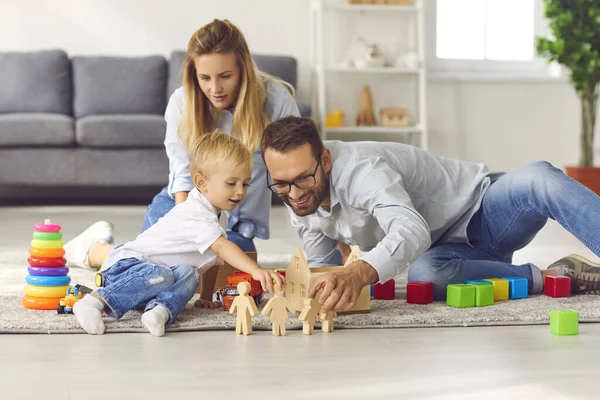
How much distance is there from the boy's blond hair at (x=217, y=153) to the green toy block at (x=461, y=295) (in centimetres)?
57

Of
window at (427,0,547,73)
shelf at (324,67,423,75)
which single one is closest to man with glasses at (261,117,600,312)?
shelf at (324,67,423,75)

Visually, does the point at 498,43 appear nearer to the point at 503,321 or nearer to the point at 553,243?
the point at 553,243

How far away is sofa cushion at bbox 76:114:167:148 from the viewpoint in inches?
181

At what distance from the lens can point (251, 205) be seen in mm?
2531

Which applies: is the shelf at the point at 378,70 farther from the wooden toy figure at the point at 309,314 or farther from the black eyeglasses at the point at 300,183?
the wooden toy figure at the point at 309,314

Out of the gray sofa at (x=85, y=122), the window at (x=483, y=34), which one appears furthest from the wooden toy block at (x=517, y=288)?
the window at (x=483, y=34)

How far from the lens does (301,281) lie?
5.90ft

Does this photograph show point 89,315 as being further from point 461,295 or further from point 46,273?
point 461,295

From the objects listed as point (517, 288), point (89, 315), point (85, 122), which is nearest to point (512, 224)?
point (517, 288)

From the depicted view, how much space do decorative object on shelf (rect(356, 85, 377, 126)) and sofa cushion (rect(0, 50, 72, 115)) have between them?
1.82 metres

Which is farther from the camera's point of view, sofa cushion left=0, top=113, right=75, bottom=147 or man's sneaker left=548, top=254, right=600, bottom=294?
sofa cushion left=0, top=113, right=75, bottom=147

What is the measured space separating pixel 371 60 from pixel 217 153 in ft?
11.9

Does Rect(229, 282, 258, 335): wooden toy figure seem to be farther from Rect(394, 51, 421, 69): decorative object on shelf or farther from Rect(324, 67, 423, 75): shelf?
Rect(394, 51, 421, 69): decorative object on shelf

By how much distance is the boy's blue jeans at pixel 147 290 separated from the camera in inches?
72.2
